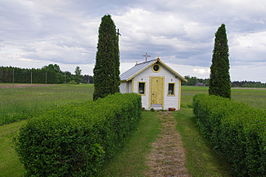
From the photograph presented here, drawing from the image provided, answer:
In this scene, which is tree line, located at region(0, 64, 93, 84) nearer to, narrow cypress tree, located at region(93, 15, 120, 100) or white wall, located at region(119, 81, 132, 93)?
white wall, located at region(119, 81, 132, 93)

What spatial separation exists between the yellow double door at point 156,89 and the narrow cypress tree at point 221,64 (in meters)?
5.00

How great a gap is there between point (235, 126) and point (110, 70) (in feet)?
32.1

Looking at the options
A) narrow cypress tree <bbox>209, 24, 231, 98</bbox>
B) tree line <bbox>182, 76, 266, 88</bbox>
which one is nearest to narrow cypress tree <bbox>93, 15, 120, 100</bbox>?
narrow cypress tree <bbox>209, 24, 231, 98</bbox>

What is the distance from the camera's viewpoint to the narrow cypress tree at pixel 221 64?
15305mm

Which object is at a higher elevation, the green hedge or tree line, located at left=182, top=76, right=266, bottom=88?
tree line, located at left=182, top=76, right=266, bottom=88

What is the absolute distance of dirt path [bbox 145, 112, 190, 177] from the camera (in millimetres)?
5852

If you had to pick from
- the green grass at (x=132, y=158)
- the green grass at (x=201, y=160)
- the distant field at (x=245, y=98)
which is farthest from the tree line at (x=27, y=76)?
the green grass at (x=201, y=160)

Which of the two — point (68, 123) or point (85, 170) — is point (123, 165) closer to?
point (85, 170)

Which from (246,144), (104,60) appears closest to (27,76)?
(104,60)

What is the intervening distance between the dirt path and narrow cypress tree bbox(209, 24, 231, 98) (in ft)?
22.9

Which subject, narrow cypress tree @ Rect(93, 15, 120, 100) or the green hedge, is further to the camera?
narrow cypress tree @ Rect(93, 15, 120, 100)

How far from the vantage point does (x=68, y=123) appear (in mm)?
4090

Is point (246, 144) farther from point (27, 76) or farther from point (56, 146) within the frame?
point (27, 76)

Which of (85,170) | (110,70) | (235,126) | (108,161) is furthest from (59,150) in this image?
(110,70)
